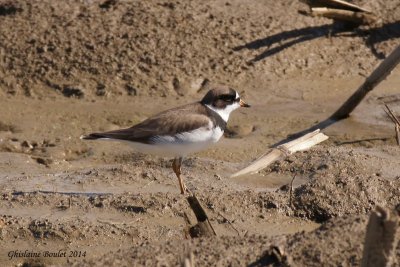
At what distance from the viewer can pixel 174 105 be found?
9734 millimetres

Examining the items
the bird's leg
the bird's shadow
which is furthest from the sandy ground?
the bird's leg

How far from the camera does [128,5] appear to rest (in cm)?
1070

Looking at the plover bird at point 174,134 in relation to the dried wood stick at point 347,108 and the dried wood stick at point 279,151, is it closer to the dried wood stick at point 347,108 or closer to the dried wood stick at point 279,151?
the dried wood stick at point 347,108

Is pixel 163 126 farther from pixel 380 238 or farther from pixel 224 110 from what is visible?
pixel 380 238

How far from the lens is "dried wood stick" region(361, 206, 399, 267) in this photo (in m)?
4.45

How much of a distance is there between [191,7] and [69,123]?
87.8 inches

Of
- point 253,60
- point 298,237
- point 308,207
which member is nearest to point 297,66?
point 253,60

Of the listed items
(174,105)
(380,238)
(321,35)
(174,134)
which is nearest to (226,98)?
(174,134)

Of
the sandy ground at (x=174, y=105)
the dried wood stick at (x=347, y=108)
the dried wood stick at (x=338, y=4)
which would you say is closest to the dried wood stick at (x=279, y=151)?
the dried wood stick at (x=347, y=108)

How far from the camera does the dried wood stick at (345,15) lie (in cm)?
1043

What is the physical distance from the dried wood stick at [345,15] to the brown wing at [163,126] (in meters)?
2.95

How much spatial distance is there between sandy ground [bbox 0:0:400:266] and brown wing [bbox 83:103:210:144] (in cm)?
29

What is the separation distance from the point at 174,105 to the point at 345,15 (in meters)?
2.36

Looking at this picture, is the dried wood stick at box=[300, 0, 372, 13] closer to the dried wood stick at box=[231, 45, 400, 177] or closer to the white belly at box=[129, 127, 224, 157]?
the dried wood stick at box=[231, 45, 400, 177]
